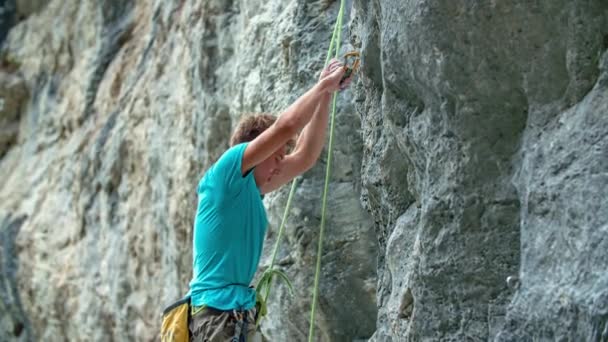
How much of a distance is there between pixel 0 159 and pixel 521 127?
37.0 feet

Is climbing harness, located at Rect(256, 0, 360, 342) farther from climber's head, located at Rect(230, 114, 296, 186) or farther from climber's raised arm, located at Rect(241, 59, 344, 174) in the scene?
climber's head, located at Rect(230, 114, 296, 186)

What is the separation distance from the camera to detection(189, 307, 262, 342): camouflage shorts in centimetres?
370

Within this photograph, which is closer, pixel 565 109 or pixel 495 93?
pixel 565 109

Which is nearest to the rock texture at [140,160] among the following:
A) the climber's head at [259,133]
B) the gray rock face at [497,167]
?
the climber's head at [259,133]

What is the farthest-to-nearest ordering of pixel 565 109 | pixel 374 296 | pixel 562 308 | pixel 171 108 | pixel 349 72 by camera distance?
pixel 171 108 < pixel 374 296 < pixel 349 72 < pixel 565 109 < pixel 562 308

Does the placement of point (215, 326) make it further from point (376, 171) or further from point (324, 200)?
point (376, 171)

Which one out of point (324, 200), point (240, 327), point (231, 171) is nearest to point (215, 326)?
point (240, 327)

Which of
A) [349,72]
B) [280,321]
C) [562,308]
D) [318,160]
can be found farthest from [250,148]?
[562,308]

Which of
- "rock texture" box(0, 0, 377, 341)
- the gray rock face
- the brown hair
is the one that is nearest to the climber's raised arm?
the brown hair

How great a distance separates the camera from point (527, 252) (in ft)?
8.15

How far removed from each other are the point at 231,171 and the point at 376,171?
2.16 feet

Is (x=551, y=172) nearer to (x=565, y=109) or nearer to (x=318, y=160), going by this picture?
(x=565, y=109)

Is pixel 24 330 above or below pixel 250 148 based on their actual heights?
below

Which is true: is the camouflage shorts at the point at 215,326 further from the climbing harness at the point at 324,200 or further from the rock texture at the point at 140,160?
the rock texture at the point at 140,160
